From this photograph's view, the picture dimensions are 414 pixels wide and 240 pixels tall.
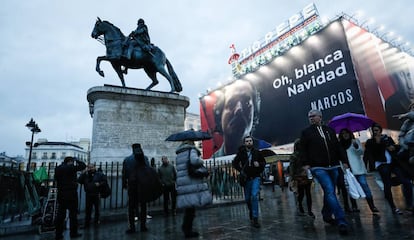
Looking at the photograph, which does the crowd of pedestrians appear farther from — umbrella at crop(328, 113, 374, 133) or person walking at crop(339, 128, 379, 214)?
umbrella at crop(328, 113, 374, 133)

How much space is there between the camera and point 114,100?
8.48 m

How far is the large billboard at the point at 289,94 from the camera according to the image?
90.9ft

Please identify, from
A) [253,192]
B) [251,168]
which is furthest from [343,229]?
[251,168]

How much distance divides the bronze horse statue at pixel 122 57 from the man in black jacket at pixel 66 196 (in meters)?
4.62

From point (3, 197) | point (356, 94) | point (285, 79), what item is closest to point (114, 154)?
point (3, 197)

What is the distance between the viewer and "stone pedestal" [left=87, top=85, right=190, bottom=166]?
7.96m

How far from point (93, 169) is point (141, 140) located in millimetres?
2174

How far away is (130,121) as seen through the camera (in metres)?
8.51

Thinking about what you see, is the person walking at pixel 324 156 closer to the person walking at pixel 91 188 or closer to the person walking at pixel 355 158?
the person walking at pixel 355 158

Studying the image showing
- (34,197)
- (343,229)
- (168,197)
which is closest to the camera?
(343,229)

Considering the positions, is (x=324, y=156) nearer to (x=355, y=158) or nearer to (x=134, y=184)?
(x=355, y=158)

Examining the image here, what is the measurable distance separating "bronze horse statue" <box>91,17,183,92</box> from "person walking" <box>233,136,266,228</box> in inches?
209

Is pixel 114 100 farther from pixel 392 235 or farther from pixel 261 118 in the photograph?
pixel 261 118

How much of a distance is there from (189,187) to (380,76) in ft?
104
